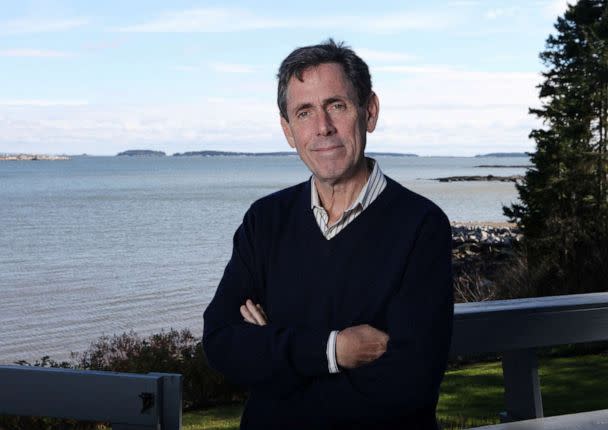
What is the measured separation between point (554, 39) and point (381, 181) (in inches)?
1385

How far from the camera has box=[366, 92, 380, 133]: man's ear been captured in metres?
2.41

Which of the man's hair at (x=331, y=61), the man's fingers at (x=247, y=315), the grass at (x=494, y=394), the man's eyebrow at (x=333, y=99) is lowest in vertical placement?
the grass at (x=494, y=394)

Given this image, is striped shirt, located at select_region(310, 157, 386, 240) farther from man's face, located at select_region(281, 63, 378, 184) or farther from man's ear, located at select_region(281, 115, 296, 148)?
man's ear, located at select_region(281, 115, 296, 148)

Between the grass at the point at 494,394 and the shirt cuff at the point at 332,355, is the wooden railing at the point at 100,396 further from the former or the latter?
the grass at the point at 494,394

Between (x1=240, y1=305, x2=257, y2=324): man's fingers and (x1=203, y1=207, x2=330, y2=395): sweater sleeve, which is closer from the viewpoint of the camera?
(x1=203, y1=207, x2=330, y2=395): sweater sleeve

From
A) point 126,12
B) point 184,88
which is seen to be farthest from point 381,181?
point 184,88

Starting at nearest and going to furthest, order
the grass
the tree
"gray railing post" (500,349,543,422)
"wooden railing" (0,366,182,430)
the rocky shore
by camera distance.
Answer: "wooden railing" (0,366,182,430), "gray railing post" (500,349,543,422), the grass, the rocky shore, the tree

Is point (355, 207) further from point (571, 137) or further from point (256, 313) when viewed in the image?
point (571, 137)

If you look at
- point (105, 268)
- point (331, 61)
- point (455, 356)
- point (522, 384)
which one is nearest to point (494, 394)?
point (522, 384)

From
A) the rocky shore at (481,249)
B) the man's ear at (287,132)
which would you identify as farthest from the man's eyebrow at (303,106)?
the rocky shore at (481,249)

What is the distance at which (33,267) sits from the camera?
30.0 m

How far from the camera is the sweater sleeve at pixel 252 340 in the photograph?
7.20ft

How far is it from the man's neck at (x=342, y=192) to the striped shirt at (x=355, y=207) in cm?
2

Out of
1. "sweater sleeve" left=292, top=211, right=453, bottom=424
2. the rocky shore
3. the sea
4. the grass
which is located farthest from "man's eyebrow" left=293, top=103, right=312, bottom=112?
the rocky shore
